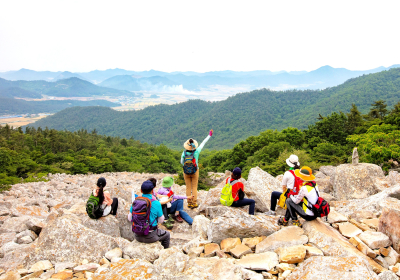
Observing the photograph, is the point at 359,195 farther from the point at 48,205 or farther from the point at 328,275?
the point at 48,205

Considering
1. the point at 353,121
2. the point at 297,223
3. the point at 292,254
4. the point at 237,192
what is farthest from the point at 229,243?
the point at 353,121

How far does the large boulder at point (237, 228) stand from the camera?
5.05 m

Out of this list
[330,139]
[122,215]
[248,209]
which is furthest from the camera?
[330,139]

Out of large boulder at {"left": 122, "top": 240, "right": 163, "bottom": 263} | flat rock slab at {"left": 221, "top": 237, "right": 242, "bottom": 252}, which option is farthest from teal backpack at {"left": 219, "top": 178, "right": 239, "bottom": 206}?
large boulder at {"left": 122, "top": 240, "right": 163, "bottom": 263}

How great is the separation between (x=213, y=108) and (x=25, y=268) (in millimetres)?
190226

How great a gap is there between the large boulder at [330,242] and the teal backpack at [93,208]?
486cm

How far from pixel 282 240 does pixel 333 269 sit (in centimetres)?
119

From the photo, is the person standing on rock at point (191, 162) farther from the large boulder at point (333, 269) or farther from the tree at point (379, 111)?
the tree at point (379, 111)

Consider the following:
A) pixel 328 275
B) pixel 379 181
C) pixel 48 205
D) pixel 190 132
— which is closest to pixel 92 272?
pixel 328 275

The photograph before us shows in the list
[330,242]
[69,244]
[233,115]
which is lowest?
[233,115]

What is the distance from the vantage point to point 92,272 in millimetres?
4195

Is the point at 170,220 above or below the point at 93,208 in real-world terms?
below

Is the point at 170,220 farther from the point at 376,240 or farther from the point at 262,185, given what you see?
the point at 376,240

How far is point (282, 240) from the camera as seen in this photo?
461 cm
